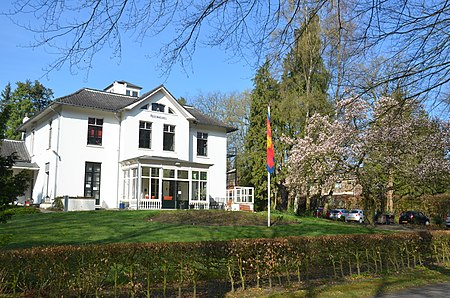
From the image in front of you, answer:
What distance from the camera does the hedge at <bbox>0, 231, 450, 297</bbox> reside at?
6.28 m

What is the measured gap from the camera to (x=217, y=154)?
112ft

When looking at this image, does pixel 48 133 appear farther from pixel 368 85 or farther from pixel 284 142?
pixel 368 85

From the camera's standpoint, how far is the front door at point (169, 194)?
29.2 meters

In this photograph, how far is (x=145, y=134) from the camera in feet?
98.4

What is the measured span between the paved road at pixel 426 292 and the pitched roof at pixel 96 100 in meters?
24.5

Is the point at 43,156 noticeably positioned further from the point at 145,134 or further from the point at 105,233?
the point at 105,233

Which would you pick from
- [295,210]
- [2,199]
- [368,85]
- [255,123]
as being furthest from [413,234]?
[255,123]

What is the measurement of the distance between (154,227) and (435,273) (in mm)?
9730

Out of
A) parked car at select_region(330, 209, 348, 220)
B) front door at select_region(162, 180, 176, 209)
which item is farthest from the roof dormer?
parked car at select_region(330, 209, 348, 220)

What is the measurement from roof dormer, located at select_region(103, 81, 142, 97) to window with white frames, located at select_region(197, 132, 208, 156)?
27.5 ft

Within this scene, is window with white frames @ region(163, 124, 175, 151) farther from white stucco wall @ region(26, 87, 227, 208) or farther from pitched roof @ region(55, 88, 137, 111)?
pitched roof @ region(55, 88, 137, 111)

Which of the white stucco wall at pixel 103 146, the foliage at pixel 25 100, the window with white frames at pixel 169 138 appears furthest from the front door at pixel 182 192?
the foliage at pixel 25 100

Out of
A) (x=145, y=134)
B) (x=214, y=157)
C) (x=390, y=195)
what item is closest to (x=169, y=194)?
(x=145, y=134)

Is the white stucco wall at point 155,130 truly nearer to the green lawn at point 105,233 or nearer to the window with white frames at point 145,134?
the window with white frames at point 145,134
